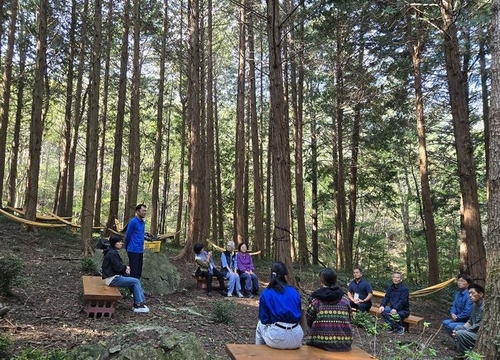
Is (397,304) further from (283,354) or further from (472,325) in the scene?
(283,354)

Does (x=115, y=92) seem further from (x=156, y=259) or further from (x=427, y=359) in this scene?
(x=427, y=359)

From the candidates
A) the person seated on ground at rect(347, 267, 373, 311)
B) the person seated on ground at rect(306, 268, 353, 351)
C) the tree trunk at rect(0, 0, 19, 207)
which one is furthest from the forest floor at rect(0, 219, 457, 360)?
the tree trunk at rect(0, 0, 19, 207)

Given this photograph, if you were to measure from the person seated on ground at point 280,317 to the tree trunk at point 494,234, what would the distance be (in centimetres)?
199

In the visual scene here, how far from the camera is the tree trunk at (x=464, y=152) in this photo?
300 inches

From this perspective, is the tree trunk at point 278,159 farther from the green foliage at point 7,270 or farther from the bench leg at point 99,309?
the green foliage at point 7,270

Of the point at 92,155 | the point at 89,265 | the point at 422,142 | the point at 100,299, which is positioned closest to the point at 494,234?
the point at 100,299

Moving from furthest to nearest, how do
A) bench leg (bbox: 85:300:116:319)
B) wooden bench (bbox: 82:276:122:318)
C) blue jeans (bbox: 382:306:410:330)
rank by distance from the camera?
blue jeans (bbox: 382:306:410:330)
bench leg (bbox: 85:300:116:319)
wooden bench (bbox: 82:276:122:318)

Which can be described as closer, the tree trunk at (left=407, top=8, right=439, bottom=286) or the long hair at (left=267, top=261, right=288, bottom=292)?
the long hair at (left=267, top=261, right=288, bottom=292)

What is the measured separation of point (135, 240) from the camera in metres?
5.80

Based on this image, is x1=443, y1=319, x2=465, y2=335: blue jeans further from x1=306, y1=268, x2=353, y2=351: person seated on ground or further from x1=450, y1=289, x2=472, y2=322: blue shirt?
x1=306, y1=268, x2=353, y2=351: person seated on ground

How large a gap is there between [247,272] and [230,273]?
42cm

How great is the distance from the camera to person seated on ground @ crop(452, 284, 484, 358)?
5.00 metres

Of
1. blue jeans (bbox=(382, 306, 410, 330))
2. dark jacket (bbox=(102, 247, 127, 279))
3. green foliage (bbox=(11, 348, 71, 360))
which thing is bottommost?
blue jeans (bbox=(382, 306, 410, 330))

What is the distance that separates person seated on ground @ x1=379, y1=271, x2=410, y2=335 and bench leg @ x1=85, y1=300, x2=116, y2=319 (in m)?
4.51
